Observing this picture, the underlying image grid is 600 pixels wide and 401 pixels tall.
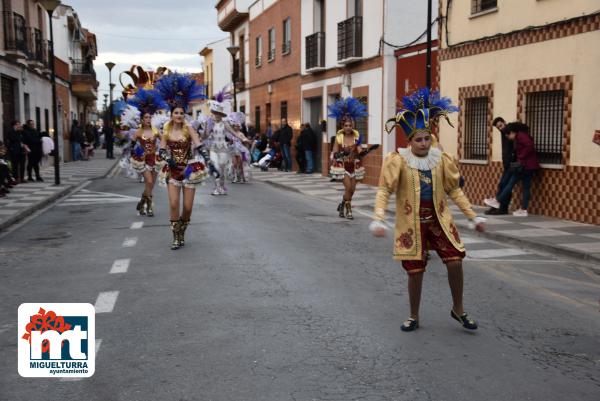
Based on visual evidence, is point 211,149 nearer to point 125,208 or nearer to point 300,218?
point 125,208

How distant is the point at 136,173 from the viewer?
12.6m

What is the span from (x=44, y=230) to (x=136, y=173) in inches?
83.9

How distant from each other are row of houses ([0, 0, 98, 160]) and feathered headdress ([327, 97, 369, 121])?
1118 centimetres

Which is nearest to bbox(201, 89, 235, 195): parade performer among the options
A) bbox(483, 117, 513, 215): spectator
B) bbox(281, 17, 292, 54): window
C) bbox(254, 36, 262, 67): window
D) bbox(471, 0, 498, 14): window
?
bbox(471, 0, 498, 14): window

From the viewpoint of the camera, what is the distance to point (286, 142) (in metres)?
26.2

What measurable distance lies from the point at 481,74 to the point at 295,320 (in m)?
10.4

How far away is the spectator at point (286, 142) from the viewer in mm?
25922

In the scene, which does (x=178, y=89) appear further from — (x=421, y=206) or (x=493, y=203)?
(x=493, y=203)

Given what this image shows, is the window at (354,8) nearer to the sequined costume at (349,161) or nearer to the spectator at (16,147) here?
the sequined costume at (349,161)

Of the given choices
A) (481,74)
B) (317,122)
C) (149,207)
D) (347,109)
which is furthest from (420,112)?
(317,122)

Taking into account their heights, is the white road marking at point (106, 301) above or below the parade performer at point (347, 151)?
below

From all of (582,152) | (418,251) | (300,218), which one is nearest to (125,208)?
(300,218)

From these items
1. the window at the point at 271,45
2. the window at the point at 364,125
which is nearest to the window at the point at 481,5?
the window at the point at 364,125

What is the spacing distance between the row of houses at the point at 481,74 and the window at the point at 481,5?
21 mm
